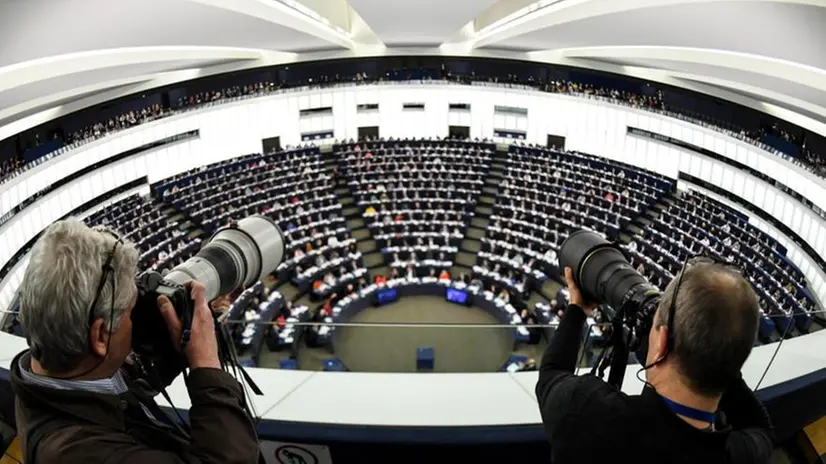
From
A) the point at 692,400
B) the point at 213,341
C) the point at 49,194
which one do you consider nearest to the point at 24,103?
the point at 49,194

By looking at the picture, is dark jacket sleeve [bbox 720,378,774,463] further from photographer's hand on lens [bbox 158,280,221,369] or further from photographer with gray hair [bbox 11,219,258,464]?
photographer's hand on lens [bbox 158,280,221,369]

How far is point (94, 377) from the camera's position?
1585 millimetres

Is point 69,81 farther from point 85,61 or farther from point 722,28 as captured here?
point 722,28

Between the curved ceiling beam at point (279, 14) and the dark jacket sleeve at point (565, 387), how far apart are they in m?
10.2

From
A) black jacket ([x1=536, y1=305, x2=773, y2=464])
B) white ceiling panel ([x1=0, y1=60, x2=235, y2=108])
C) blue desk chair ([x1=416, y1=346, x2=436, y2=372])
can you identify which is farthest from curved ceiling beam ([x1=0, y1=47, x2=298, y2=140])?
black jacket ([x1=536, y1=305, x2=773, y2=464])

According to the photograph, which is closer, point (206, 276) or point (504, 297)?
point (206, 276)

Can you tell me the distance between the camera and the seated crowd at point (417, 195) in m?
15.9

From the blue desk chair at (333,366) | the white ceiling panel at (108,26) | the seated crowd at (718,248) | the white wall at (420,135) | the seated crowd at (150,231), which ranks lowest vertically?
the seated crowd at (718,248)

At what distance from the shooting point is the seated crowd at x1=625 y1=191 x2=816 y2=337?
1319 centimetres

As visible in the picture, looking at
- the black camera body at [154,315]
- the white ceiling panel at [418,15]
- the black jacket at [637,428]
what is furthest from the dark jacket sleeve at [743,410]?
the white ceiling panel at [418,15]

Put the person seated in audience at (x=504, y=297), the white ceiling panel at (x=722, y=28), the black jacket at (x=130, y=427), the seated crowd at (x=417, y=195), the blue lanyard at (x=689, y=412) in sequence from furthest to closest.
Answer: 1. the seated crowd at (x=417, y=195)
2. the person seated in audience at (x=504, y=297)
3. the white ceiling panel at (x=722, y=28)
4. the blue lanyard at (x=689, y=412)
5. the black jacket at (x=130, y=427)

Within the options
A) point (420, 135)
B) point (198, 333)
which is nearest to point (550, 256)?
point (420, 135)

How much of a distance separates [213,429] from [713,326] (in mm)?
1338

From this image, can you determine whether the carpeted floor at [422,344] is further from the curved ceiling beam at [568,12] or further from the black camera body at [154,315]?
the curved ceiling beam at [568,12]
